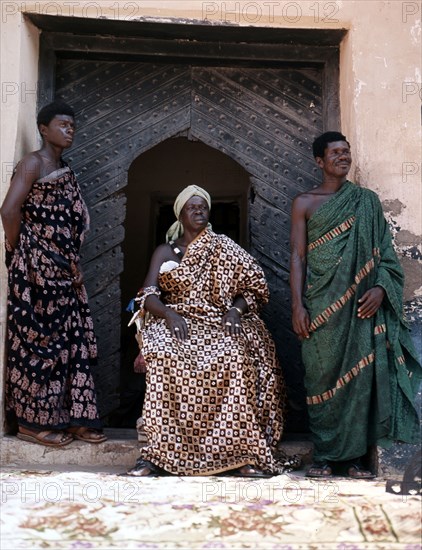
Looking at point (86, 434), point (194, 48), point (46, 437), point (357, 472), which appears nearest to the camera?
point (357, 472)

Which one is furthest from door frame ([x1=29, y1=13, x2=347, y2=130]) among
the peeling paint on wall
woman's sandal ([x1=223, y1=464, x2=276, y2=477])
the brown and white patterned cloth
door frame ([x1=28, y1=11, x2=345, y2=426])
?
woman's sandal ([x1=223, y1=464, x2=276, y2=477])

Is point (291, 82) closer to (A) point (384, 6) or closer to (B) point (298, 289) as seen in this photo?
(A) point (384, 6)

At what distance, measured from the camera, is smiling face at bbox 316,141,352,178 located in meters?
5.26

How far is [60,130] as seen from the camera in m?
5.34

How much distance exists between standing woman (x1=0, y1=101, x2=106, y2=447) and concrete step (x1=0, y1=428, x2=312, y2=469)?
5 cm

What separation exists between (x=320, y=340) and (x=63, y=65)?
9.01ft

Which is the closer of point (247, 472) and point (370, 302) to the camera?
point (247, 472)

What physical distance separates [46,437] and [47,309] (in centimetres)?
77

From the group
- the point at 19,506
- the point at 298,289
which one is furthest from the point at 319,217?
the point at 19,506

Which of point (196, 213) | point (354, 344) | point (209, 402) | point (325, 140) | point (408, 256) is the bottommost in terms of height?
point (209, 402)

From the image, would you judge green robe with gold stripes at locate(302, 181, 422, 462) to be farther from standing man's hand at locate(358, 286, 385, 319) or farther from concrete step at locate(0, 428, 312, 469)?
concrete step at locate(0, 428, 312, 469)

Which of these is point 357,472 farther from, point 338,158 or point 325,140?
point 325,140

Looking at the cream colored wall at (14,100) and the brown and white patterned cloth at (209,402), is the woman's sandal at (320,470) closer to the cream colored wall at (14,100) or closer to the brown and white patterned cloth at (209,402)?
the brown and white patterned cloth at (209,402)

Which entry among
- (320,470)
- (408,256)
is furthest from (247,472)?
(408,256)
